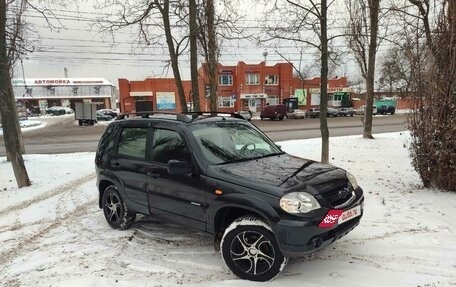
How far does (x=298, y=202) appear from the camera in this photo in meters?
3.76

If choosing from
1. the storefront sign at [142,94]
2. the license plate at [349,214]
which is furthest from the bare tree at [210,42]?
the storefront sign at [142,94]

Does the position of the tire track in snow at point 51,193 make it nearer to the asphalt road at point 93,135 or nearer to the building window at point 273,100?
the asphalt road at point 93,135

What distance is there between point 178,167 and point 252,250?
4.12 feet

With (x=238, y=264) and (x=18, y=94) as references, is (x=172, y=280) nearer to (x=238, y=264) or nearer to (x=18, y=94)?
(x=238, y=264)

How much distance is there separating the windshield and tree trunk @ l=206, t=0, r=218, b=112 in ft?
23.6

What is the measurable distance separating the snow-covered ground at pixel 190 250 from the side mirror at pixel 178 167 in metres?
1.07

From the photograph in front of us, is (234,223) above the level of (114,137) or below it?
below

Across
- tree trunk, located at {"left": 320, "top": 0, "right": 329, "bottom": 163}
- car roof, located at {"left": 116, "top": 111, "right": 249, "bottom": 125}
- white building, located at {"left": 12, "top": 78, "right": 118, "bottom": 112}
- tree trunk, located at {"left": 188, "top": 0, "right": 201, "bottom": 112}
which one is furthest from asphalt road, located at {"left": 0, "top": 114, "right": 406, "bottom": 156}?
white building, located at {"left": 12, "top": 78, "right": 118, "bottom": 112}

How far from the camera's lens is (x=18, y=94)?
7694cm

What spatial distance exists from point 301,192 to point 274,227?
44 centimetres

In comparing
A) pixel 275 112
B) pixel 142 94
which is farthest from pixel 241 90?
pixel 142 94

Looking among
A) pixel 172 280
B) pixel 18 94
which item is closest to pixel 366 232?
pixel 172 280

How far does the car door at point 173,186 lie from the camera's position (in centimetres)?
449

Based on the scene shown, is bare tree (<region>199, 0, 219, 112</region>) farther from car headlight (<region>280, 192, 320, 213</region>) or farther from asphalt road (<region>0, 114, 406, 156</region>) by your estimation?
car headlight (<region>280, 192, 320, 213</region>)
